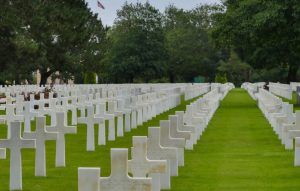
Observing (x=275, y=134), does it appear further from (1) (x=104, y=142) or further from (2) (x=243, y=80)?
(2) (x=243, y=80)

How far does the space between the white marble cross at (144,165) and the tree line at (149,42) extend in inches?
1225

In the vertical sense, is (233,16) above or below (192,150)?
above

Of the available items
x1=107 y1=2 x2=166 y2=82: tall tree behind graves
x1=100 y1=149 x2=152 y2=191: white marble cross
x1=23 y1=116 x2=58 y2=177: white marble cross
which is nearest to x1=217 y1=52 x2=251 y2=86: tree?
x1=107 y1=2 x2=166 y2=82: tall tree behind graves

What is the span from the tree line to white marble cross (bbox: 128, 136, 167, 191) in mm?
31112

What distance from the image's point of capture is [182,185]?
12.8m

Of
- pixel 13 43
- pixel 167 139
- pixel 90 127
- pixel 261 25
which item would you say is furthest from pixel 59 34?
pixel 167 139

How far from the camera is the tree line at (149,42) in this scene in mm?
44000

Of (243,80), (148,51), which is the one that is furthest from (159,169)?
(243,80)

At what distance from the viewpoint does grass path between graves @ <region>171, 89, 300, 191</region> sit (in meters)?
12.9

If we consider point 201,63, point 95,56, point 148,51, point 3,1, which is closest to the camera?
point 3,1

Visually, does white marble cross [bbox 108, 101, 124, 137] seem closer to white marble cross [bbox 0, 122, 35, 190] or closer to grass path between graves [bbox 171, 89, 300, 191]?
grass path between graves [bbox 171, 89, 300, 191]

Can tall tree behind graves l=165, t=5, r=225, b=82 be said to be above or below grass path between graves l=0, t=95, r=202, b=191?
above

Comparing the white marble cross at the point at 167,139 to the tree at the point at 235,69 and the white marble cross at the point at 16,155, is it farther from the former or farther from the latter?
the tree at the point at 235,69

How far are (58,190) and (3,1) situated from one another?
166 feet
